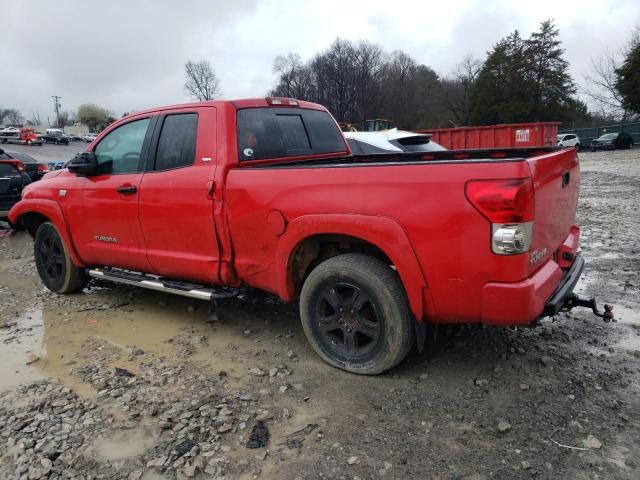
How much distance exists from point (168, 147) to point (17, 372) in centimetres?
217

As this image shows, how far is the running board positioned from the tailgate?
7.76ft

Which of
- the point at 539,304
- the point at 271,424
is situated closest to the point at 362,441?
the point at 271,424

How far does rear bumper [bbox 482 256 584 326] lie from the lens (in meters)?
2.84

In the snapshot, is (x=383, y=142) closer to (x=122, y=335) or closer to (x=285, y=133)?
(x=285, y=133)

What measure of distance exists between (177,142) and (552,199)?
303 cm

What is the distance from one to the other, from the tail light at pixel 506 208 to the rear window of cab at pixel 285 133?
202 cm

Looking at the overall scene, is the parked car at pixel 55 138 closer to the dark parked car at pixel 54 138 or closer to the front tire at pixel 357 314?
the dark parked car at pixel 54 138

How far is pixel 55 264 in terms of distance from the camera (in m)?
5.86

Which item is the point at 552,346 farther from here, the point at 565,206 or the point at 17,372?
the point at 17,372

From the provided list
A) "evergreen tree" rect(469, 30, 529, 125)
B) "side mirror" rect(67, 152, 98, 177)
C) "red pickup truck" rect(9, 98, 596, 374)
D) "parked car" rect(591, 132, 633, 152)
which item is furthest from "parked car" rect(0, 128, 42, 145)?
"side mirror" rect(67, 152, 98, 177)

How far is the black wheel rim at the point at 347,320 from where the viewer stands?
3453 millimetres

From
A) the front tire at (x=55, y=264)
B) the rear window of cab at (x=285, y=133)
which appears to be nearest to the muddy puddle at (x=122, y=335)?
the front tire at (x=55, y=264)

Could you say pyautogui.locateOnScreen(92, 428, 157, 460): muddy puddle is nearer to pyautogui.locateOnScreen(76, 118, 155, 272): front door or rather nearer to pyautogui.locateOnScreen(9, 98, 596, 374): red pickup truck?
pyautogui.locateOnScreen(9, 98, 596, 374): red pickup truck

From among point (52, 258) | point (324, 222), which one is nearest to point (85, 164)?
point (52, 258)
